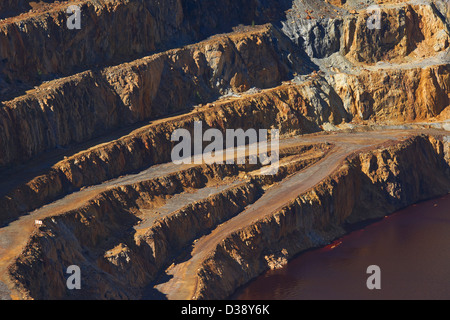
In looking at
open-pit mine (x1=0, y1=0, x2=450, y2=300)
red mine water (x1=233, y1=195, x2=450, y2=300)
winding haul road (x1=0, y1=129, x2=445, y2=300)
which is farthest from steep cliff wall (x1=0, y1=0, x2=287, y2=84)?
A: red mine water (x1=233, y1=195, x2=450, y2=300)

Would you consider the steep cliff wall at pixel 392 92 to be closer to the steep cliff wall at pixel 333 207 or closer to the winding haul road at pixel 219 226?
Result: the winding haul road at pixel 219 226

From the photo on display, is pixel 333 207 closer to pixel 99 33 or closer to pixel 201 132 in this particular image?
pixel 201 132

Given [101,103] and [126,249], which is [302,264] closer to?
[126,249]

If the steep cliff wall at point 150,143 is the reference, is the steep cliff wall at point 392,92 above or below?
above

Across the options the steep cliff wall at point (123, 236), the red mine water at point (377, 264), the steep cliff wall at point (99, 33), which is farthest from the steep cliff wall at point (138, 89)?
the red mine water at point (377, 264)

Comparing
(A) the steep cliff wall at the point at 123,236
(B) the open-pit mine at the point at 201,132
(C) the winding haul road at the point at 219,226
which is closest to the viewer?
(A) the steep cliff wall at the point at 123,236

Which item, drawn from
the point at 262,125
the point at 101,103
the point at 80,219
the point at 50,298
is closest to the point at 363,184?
the point at 262,125

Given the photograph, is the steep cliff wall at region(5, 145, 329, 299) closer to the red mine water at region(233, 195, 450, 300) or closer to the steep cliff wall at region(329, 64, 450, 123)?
the red mine water at region(233, 195, 450, 300)
